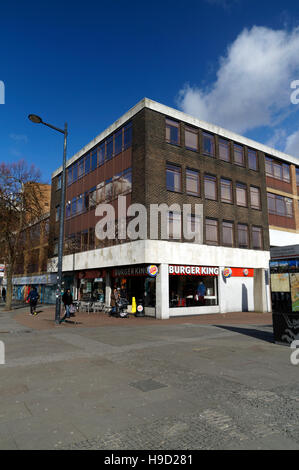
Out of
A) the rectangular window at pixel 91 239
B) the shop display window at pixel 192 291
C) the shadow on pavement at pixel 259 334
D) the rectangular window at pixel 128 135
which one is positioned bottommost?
the shadow on pavement at pixel 259 334

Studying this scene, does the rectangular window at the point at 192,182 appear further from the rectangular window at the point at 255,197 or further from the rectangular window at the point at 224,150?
the rectangular window at the point at 255,197

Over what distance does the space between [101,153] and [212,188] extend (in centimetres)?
932

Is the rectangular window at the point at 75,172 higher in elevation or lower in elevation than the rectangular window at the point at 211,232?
higher

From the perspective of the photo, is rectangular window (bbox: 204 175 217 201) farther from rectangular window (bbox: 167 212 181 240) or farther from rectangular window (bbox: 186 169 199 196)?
rectangular window (bbox: 167 212 181 240)

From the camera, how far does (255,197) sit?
28375mm

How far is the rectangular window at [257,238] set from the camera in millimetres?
27594

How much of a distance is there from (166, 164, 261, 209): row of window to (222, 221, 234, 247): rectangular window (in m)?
1.80

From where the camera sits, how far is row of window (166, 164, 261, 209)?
2262 cm

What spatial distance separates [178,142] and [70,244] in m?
14.1

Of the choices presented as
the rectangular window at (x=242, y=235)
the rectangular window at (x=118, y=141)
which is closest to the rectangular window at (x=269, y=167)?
the rectangular window at (x=242, y=235)

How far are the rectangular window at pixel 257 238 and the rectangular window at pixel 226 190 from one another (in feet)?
11.4

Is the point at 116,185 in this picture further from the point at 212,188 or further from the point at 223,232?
the point at 223,232

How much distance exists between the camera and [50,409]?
504 centimetres

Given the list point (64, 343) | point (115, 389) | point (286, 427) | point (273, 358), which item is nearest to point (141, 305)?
point (64, 343)
